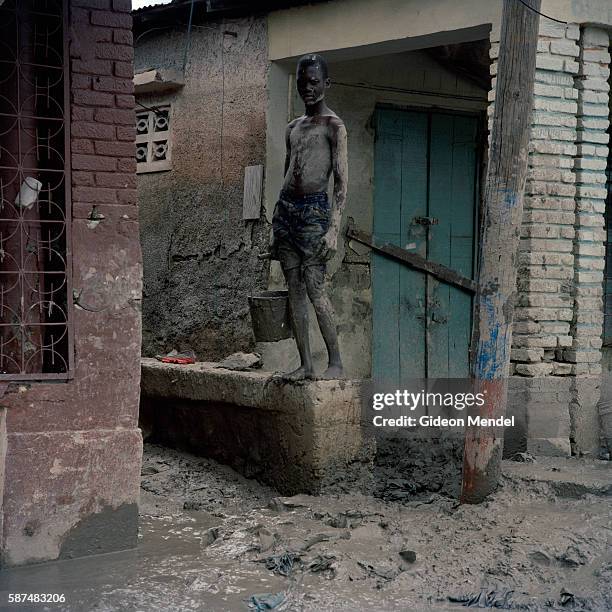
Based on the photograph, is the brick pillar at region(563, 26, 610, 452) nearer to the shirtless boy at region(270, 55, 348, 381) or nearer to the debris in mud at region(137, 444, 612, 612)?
the debris in mud at region(137, 444, 612, 612)

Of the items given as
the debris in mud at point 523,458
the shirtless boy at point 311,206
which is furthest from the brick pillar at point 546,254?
the shirtless boy at point 311,206

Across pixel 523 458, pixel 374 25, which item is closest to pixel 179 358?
pixel 523 458

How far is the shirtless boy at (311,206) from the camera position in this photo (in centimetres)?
603

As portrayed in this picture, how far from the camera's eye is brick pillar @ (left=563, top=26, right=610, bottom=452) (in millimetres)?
6578

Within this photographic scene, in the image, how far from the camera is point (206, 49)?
822 cm

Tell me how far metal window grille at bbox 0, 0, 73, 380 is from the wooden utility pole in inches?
89.1

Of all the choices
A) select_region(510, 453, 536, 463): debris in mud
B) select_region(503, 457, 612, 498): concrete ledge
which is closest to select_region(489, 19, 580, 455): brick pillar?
select_region(510, 453, 536, 463): debris in mud

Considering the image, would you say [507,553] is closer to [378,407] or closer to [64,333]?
[378,407]

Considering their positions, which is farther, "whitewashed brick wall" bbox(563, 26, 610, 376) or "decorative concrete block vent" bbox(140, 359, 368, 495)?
"whitewashed brick wall" bbox(563, 26, 610, 376)

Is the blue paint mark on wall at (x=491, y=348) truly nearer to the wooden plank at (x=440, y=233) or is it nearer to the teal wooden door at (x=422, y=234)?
the teal wooden door at (x=422, y=234)

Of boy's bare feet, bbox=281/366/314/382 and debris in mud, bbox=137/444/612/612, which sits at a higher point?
boy's bare feet, bbox=281/366/314/382

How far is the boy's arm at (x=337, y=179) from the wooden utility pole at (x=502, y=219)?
3.47ft

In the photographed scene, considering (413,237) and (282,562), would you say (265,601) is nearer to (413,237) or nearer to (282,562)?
(282,562)

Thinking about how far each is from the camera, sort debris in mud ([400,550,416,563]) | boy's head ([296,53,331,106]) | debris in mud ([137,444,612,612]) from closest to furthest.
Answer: debris in mud ([137,444,612,612]) → debris in mud ([400,550,416,563]) → boy's head ([296,53,331,106])
